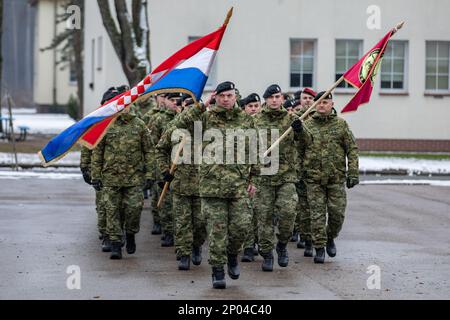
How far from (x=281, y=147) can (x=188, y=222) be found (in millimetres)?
1267

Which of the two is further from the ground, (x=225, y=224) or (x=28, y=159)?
(x=225, y=224)

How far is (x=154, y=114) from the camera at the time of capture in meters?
14.1

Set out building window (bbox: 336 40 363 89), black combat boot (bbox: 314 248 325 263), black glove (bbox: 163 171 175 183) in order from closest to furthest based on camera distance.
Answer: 1. black glove (bbox: 163 171 175 183)
2. black combat boot (bbox: 314 248 325 263)
3. building window (bbox: 336 40 363 89)

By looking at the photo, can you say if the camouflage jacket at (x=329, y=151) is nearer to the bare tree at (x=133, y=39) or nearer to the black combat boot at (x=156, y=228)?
the black combat boot at (x=156, y=228)

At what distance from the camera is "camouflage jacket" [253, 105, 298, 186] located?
11.2 m

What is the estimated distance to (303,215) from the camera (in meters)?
12.6

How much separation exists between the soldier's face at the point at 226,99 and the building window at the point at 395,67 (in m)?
22.9

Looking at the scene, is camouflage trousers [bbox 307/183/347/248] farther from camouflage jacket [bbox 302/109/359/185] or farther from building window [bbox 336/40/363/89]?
building window [bbox 336/40/363/89]

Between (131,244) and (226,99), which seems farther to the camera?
(131,244)

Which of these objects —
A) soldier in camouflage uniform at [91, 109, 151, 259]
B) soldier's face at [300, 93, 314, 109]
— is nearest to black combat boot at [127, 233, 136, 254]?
soldier in camouflage uniform at [91, 109, 151, 259]

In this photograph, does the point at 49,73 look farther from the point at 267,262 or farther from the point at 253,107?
the point at 267,262

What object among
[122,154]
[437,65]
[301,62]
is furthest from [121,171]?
[437,65]

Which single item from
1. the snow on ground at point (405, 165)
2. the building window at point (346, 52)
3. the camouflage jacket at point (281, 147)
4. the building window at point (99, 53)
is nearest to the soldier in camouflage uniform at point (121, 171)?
the camouflage jacket at point (281, 147)

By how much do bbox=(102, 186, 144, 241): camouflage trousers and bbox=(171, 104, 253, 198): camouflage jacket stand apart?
1985 millimetres
